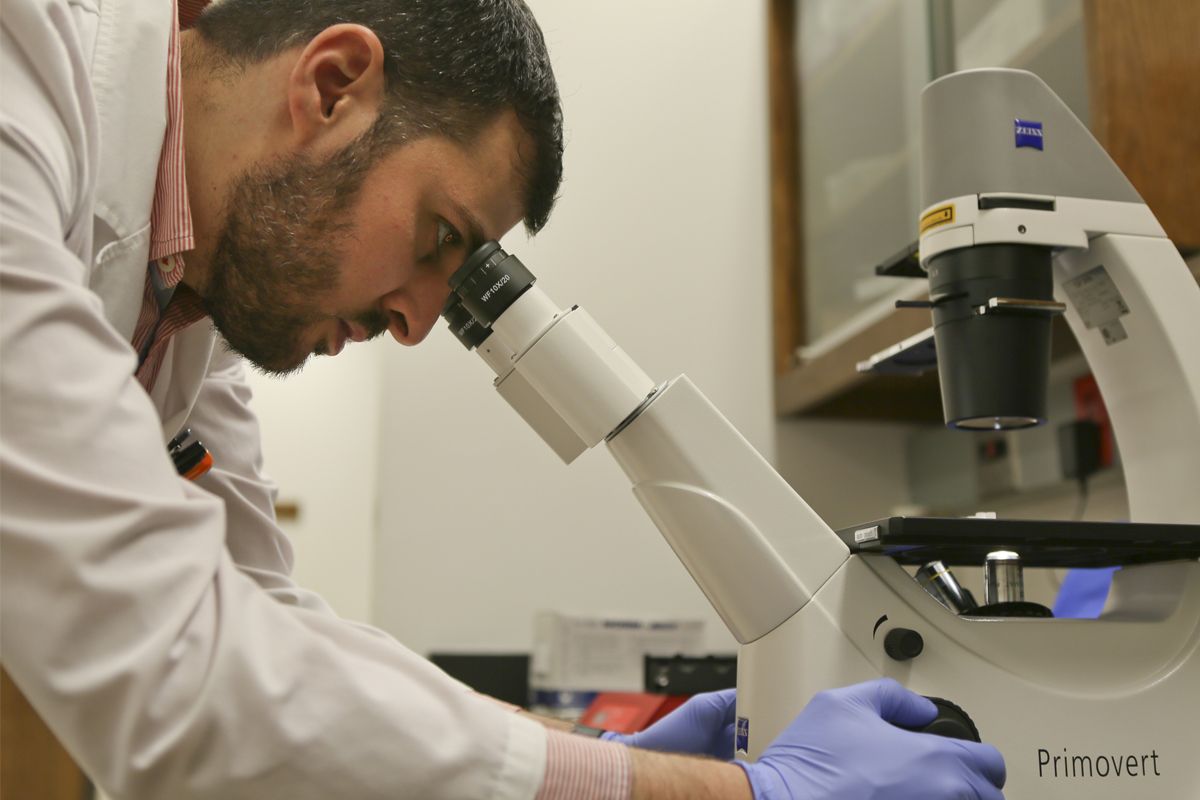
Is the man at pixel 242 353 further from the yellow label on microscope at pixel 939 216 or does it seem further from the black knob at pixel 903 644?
the yellow label on microscope at pixel 939 216

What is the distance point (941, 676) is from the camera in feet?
2.42

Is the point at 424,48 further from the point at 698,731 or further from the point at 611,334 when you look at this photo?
the point at 611,334

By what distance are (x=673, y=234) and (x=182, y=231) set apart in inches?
67.6

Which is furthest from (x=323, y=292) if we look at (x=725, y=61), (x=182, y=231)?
(x=725, y=61)

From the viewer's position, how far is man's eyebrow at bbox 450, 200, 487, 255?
0.91 m

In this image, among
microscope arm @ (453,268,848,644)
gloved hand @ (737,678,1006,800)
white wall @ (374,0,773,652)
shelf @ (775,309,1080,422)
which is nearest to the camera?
gloved hand @ (737,678,1006,800)

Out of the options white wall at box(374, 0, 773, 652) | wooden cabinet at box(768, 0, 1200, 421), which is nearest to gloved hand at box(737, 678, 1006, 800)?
wooden cabinet at box(768, 0, 1200, 421)

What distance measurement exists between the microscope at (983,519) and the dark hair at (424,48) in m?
0.19

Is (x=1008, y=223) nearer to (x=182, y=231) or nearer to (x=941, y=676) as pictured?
(x=941, y=676)

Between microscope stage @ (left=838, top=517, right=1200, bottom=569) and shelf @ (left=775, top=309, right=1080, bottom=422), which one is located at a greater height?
shelf @ (left=775, top=309, right=1080, bottom=422)

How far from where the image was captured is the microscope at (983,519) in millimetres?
737

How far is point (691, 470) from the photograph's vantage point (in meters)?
0.77

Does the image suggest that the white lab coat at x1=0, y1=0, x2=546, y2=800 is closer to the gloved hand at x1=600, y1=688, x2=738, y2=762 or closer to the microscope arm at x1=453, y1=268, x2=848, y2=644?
the microscope arm at x1=453, y1=268, x2=848, y2=644

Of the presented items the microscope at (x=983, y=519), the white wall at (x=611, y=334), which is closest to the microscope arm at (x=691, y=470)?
the microscope at (x=983, y=519)
